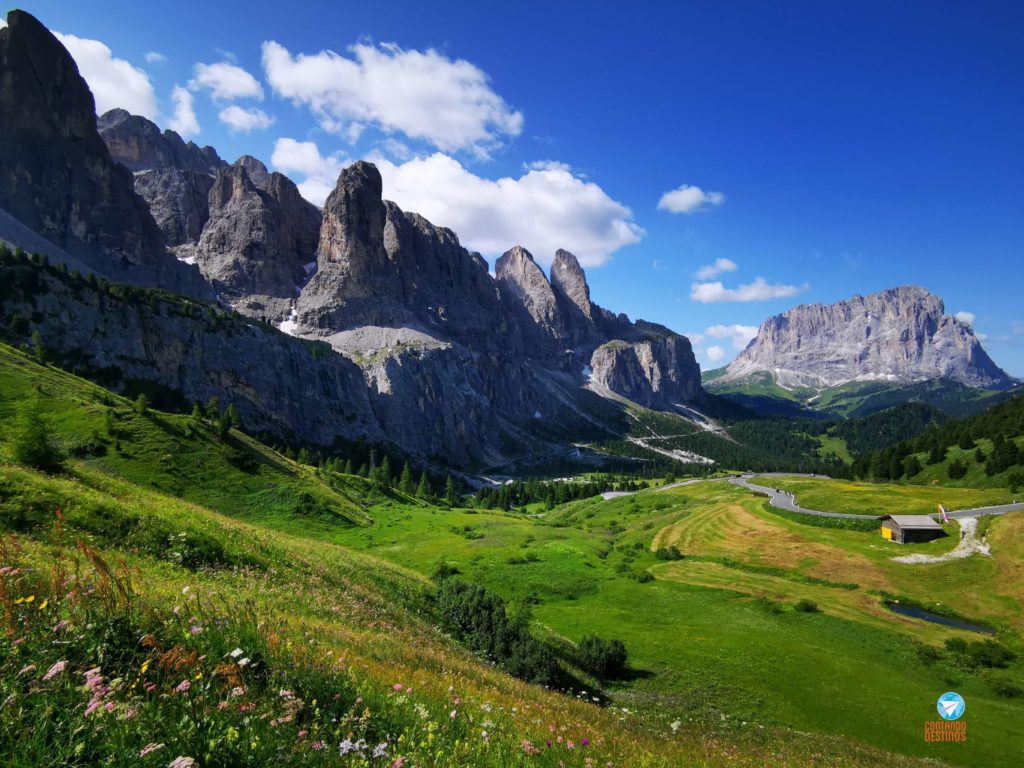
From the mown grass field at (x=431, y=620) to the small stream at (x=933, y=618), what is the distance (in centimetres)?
160

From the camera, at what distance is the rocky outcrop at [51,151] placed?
17300 centimetres

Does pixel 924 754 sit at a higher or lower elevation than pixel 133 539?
lower

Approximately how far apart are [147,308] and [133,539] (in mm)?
149141

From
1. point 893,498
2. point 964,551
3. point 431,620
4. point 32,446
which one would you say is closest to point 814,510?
point 893,498

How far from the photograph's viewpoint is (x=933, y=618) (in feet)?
150

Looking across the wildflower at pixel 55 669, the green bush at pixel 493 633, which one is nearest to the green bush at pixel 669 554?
the green bush at pixel 493 633

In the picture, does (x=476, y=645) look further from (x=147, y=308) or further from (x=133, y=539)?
(x=147, y=308)

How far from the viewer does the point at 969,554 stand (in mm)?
53406

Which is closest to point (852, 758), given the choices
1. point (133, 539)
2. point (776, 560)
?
point (133, 539)
